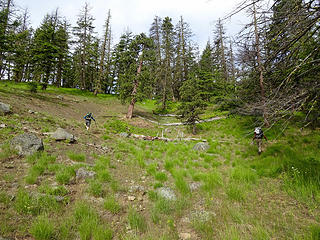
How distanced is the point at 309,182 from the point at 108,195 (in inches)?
216

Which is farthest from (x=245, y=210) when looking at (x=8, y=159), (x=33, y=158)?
(x=8, y=159)

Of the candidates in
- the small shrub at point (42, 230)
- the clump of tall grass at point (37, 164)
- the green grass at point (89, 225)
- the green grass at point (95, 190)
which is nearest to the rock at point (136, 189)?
the green grass at point (95, 190)

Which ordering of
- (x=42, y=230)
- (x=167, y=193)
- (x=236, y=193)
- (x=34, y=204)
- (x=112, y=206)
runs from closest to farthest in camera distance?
1. (x=42, y=230)
2. (x=34, y=204)
3. (x=112, y=206)
4. (x=236, y=193)
5. (x=167, y=193)

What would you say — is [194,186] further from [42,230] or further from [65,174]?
[65,174]

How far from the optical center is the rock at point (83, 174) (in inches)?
175

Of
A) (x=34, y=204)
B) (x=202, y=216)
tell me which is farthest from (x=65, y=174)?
(x=202, y=216)

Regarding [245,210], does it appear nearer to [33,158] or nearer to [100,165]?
[100,165]

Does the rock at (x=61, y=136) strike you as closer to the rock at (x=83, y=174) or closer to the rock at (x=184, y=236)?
the rock at (x=83, y=174)

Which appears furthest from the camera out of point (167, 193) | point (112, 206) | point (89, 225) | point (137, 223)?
point (167, 193)

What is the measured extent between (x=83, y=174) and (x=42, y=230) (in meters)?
2.28

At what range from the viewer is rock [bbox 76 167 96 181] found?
445 centimetres

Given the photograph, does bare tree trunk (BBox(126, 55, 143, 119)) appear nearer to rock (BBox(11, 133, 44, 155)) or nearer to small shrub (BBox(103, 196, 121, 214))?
rock (BBox(11, 133, 44, 155))

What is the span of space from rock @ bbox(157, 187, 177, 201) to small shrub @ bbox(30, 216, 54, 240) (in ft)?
7.83

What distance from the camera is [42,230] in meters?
2.30
